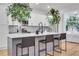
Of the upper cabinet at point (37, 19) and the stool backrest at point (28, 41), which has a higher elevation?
the upper cabinet at point (37, 19)

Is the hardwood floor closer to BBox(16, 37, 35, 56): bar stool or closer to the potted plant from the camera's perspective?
BBox(16, 37, 35, 56): bar stool

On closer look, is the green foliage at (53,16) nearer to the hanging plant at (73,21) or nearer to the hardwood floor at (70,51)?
the hanging plant at (73,21)

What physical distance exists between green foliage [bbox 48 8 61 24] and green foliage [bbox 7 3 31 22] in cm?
39

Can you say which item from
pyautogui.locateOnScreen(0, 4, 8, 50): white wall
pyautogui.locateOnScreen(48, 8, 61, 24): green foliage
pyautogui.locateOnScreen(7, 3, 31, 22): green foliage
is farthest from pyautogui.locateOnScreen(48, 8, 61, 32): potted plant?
pyautogui.locateOnScreen(0, 4, 8, 50): white wall

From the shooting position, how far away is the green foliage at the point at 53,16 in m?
2.24

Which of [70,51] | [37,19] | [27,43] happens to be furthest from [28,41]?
[70,51]

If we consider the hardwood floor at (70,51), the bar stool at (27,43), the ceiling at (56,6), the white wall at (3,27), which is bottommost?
the hardwood floor at (70,51)

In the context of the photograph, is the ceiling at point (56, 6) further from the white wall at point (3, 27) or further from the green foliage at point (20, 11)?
the white wall at point (3, 27)

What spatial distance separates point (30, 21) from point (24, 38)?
336 millimetres

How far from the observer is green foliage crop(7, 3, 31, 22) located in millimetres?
2199

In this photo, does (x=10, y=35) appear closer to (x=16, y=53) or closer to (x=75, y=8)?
(x=16, y=53)

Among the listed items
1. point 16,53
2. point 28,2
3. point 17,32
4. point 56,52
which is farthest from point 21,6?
point 56,52

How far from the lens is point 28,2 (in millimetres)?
2207

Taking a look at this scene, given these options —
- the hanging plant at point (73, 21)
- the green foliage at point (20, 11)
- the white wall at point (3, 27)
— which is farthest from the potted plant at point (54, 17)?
the white wall at point (3, 27)
